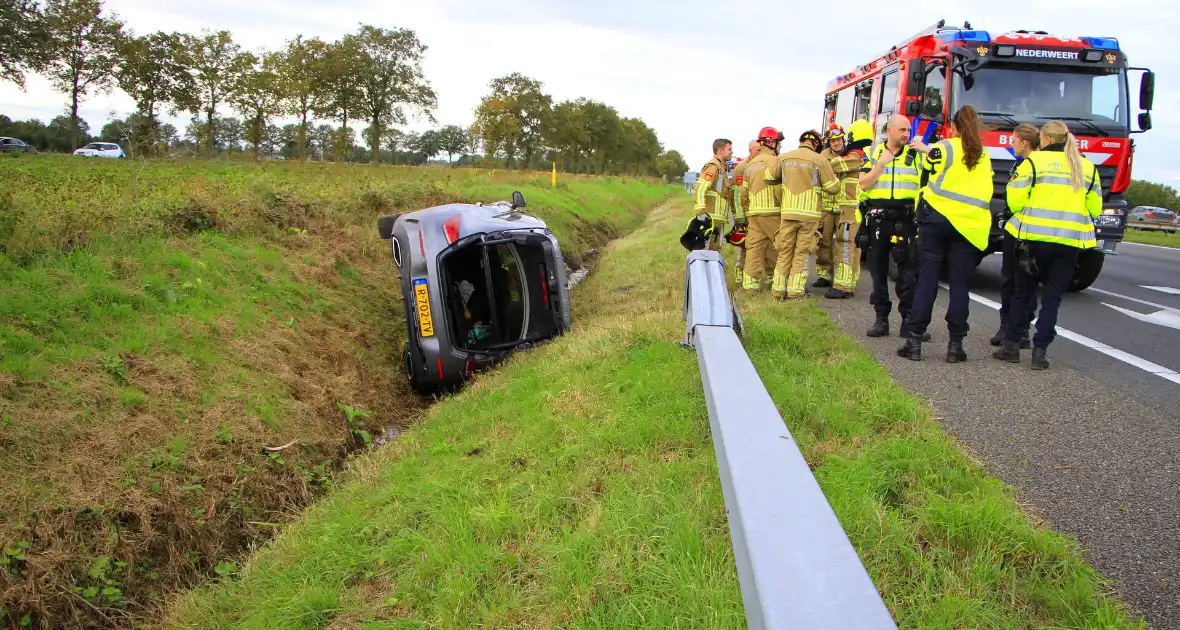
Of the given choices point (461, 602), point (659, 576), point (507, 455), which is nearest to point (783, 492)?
point (659, 576)

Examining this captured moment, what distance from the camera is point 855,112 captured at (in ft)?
42.1

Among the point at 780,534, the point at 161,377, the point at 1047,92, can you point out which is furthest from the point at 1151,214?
the point at 780,534

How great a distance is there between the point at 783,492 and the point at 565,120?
5748cm

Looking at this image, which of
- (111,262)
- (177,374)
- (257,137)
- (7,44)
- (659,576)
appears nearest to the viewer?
(659,576)

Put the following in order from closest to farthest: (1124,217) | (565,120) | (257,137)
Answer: (1124,217)
(257,137)
(565,120)

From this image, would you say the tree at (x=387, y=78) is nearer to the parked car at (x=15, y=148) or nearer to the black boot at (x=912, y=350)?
the parked car at (x=15, y=148)

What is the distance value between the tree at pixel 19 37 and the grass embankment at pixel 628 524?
1438 centimetres

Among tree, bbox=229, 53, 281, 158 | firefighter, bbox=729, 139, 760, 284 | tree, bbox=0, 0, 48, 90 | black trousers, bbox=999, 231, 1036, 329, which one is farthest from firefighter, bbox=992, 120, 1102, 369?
tree, bbox=229, 53, 281, 158

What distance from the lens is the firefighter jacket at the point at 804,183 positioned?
805cm

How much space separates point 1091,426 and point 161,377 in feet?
20.5

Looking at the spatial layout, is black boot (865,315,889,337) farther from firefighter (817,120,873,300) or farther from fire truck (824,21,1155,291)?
fire truck (824,21,1155,291)

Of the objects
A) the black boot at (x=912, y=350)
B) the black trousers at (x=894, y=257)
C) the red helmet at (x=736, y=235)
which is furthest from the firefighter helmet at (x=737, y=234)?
the black boot at (x=912, y=350)

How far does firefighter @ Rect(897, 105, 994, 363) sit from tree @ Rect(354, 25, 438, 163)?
39.6m

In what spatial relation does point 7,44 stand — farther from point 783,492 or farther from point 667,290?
point 783,492
